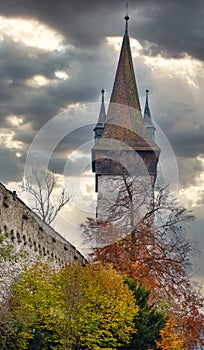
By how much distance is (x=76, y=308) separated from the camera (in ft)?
78.7

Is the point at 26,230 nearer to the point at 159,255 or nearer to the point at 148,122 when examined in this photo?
the point at 159,255

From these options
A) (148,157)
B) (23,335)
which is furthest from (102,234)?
(148,157)

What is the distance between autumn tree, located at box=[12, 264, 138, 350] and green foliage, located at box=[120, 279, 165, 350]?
344mm

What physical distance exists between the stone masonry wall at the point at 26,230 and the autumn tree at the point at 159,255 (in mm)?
2256

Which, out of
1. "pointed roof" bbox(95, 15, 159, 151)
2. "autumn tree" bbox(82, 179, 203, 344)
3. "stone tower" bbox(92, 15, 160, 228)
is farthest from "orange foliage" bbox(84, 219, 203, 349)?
"pointed roof" bbox(95, 15, 159, 151)

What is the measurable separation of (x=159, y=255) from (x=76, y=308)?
10493 mm

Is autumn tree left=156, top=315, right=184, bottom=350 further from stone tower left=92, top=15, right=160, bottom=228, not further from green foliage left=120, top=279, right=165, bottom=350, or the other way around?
stone tower left=92, top=15, right=160, bottom=228

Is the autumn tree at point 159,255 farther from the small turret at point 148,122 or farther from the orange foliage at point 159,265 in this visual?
the small turret at point 148,122

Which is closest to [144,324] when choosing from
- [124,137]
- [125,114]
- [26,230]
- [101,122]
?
[26,230]

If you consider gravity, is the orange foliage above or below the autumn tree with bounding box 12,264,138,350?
above

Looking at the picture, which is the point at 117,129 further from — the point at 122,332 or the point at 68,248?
the point at 122,332

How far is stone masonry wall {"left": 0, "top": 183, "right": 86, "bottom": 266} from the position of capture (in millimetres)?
25172

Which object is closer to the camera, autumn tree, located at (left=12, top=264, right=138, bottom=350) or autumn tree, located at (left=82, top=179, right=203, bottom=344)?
autumn tree, located at (left=12, top=264, right=138, bottom=350)

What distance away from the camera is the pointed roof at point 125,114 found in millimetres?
66875
